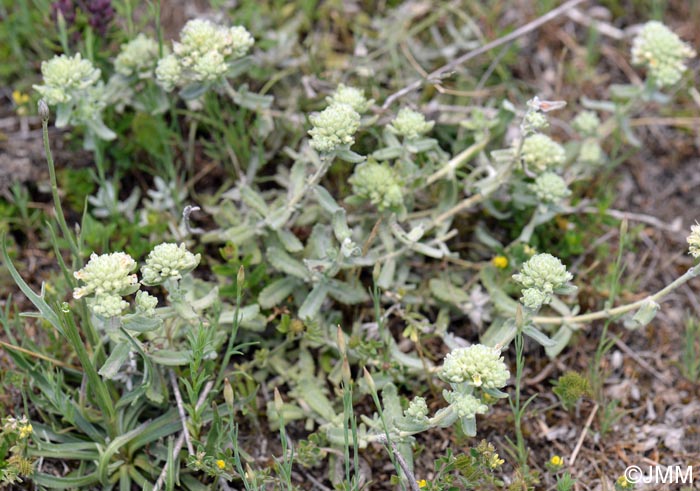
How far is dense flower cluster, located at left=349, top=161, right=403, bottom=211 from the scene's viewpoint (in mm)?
3393

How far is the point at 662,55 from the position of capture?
3.91 metres

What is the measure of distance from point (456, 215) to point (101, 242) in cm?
188

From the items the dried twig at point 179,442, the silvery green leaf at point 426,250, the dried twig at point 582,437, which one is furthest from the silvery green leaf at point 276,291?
the dried twig at point 582,437

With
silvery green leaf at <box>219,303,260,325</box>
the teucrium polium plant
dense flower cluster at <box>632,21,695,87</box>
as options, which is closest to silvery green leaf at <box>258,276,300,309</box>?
the teucrium polium plant

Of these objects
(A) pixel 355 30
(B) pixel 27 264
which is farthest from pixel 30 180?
(A) pixel 355 30

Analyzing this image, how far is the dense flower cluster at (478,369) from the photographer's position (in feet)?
8.96

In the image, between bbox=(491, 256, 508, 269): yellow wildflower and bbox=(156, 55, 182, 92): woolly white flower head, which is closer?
bbox=(156, 55, 182, 92): woolly white flower head

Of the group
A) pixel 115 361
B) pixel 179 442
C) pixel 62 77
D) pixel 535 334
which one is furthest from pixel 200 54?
pixel 535 334

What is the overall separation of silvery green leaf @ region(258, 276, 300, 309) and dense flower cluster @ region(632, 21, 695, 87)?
7.34ft

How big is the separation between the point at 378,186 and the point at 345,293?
0.54 meters

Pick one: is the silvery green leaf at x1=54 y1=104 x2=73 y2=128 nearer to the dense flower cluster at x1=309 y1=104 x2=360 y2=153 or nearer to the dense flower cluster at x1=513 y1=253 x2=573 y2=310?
the dense flower cluster at x1=309 y1=104 x2=360 y2=153

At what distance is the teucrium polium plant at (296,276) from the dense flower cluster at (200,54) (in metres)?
0.01

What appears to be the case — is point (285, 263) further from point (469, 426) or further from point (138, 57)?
point (138, 57)

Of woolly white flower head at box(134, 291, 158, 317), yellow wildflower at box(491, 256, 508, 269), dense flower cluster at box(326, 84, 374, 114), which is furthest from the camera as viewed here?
yellow wildflower at box(491, 256, 508, 269)
